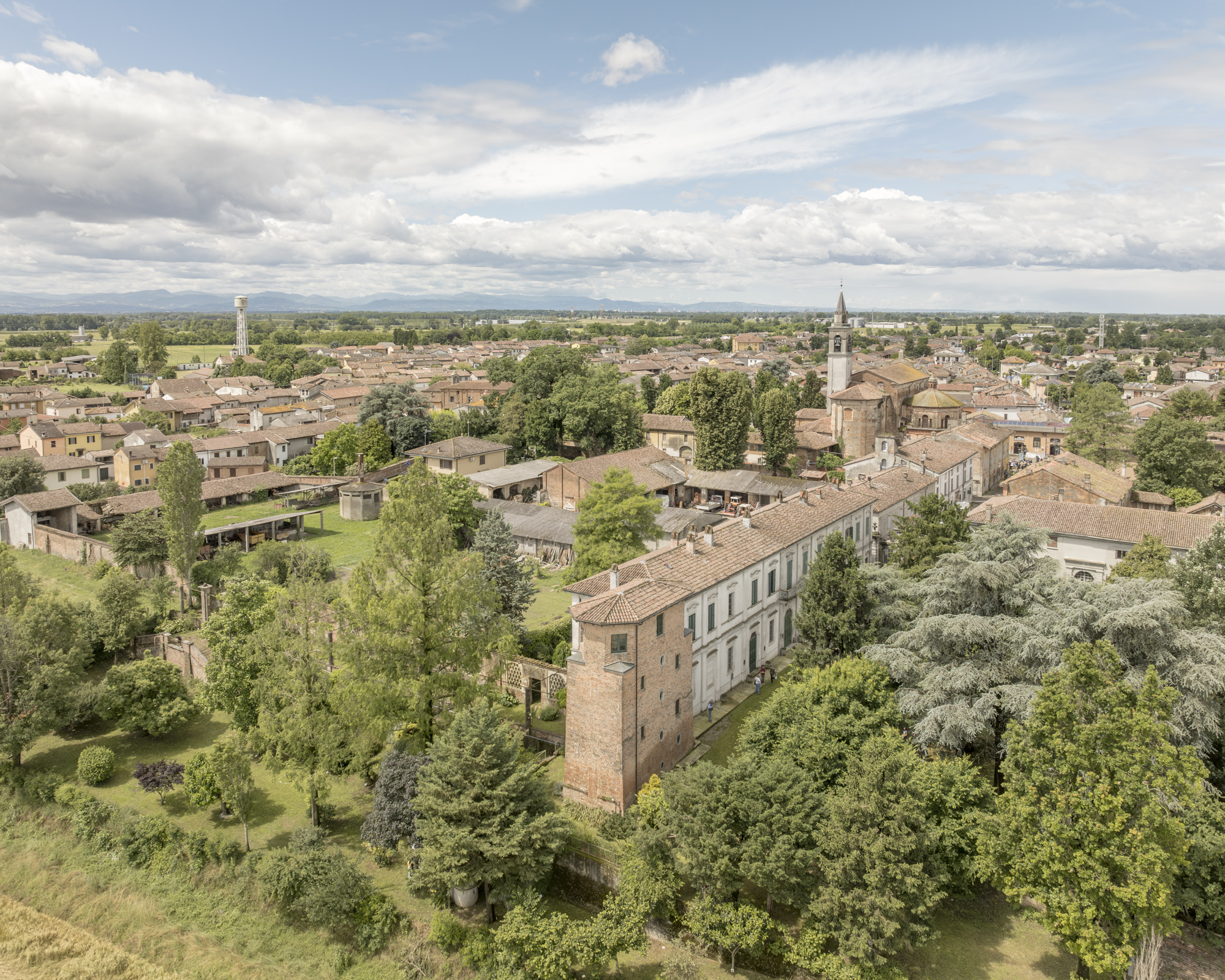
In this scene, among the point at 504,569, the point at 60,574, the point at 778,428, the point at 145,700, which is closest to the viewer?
the point at 145,700

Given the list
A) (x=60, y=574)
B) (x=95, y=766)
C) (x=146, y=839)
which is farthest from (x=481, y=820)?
(x=60, y=574)

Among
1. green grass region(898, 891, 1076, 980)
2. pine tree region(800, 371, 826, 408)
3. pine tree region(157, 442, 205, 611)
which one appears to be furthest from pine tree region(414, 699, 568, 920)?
pine tree region(800, 371, 826, 408)

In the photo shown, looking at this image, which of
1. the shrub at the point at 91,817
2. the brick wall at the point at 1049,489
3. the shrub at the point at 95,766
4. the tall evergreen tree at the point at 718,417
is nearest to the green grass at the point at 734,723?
the shrub at the point at 91,817

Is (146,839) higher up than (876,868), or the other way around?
(876,868)

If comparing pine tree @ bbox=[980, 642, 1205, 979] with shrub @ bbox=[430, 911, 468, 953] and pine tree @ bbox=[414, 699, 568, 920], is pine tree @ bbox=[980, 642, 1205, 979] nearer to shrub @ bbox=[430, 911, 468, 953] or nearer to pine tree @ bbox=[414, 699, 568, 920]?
pine tree @ bbox=[414, 699, 568, 920]

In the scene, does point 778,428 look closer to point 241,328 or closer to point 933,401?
point 933,401

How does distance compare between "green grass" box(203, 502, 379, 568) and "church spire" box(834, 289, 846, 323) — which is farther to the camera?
"church spire" box(834, 289, 846, 323)
